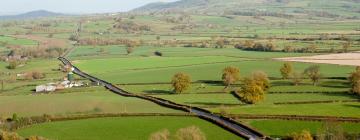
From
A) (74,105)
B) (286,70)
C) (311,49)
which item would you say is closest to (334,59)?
(311,49)

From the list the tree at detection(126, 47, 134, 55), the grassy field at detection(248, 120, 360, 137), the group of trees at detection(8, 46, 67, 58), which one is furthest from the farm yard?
the group of trees at detection(8, 46, 67, 58)

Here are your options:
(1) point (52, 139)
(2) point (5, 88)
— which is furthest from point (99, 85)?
(1) point (52, 139)

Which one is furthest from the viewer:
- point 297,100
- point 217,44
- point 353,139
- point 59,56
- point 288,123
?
point 217,44

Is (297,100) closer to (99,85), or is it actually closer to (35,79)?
(99,85)

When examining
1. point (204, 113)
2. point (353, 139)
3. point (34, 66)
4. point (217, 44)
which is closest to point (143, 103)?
point (204, 113)

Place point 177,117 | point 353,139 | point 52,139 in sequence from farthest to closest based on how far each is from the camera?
point 177,117, point 52,139, point 353,139

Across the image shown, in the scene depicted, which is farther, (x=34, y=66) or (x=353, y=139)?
(x=34, y=66)

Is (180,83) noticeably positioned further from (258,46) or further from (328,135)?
(258,46)
